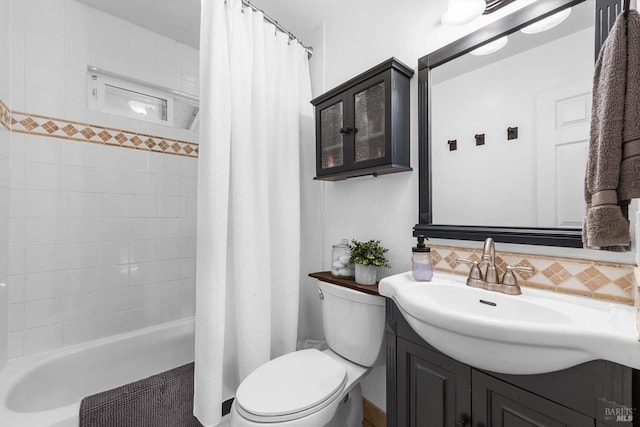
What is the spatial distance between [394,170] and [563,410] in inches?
38.2

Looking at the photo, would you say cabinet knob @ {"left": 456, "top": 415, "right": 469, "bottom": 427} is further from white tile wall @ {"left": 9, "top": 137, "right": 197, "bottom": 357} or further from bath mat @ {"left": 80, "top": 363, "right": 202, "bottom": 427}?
white tile wall @ {"left": 9, "top": 137, "right": 197, "bottom": 357}

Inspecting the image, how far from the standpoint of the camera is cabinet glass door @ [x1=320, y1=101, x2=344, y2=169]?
4.85 feet

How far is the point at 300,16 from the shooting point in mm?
1756

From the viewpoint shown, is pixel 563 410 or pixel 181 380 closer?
pixel 563 410

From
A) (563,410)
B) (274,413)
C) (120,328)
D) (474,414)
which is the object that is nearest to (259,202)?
(274,413)

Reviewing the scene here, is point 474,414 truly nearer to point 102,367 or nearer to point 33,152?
point 102,367

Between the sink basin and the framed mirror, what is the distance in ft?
0.73

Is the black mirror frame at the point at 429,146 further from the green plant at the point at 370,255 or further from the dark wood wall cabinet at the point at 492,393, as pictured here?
the dark wood wall cabinet at the point at 492,393

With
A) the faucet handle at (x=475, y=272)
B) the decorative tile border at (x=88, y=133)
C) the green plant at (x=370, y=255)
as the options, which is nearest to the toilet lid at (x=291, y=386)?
the green plant at (x=370, y=255)

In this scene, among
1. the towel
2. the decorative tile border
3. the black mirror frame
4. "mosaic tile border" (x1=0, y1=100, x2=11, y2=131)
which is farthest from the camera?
the decorative tile border

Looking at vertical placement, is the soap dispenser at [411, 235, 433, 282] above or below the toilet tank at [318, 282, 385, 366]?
above

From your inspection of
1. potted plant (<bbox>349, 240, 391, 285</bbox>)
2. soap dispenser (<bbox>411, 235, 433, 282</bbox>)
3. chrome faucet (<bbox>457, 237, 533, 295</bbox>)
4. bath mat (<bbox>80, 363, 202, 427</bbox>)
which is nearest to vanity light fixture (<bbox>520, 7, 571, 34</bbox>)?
chrome faucet (<bbox>457, 237, 533, 295</bbox>)

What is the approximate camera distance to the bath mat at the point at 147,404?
1.16m

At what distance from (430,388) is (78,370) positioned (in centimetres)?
200
